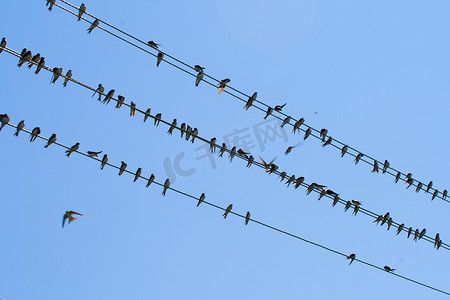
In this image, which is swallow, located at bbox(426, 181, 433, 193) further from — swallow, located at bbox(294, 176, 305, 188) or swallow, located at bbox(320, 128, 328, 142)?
swallow, located at bbox(294, 176, 305, 188)

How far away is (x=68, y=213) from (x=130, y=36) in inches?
157

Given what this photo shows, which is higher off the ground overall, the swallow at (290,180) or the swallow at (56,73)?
the swallow at (290,180)

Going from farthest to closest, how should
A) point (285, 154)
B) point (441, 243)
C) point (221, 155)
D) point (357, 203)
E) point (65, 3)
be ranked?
point (285, 154) → point (441, 243) → point (357, 203) → point (221, 155) → point (65, 3)

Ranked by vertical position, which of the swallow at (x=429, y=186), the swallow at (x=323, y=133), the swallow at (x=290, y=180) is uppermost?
the swallow at (x=429, y=186)

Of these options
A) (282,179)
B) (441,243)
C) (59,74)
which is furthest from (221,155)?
(441,243)

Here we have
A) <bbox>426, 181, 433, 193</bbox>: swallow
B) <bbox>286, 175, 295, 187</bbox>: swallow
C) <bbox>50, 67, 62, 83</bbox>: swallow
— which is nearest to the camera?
<bbox>50, 67, 62, 83</bbox>: swallow

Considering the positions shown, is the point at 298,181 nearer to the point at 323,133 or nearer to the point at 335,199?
the point at 335,199

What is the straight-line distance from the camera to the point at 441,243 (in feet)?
45.5

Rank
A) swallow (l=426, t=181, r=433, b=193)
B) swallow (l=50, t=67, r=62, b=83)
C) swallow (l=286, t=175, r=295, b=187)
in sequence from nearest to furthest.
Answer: swallow (l=50, t=67, r=62, b=83) < swallow (l=286, t=175, r=295, b=187) < swallow (l=426, t=181, r=433, b=193)

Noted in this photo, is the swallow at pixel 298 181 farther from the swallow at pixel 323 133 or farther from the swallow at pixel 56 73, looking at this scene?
the swallow at pixel 56 73

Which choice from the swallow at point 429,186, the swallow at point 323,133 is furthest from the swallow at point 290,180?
the swallow at point 429,186

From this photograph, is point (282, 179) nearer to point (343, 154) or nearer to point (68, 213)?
point (343, 154)

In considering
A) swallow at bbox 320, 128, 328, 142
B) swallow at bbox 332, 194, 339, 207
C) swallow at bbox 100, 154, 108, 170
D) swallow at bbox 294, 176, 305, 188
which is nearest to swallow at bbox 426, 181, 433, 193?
swallow at bbox 332, 194, 339, 207

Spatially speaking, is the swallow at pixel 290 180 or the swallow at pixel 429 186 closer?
the swallow at pixel 290 180
